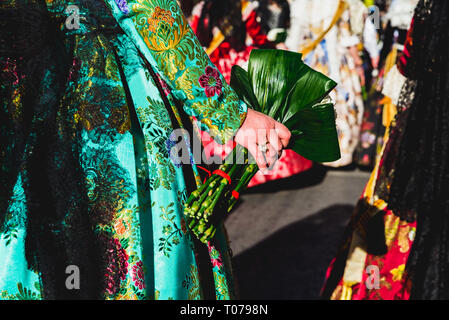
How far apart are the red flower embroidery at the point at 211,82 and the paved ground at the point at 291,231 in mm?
1282

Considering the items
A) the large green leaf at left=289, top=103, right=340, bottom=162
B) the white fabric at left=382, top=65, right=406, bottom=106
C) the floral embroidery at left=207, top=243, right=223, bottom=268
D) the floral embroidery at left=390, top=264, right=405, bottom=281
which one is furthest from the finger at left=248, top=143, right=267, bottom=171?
the white fabric at left=382, top=65, right=406, bottom=106

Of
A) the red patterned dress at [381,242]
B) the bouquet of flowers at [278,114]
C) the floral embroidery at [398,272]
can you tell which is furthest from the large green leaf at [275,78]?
the floral embroidery at [398,272]

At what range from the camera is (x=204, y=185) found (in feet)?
3.67

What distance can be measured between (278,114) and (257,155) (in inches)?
8.0

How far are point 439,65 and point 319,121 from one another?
547 millimetres

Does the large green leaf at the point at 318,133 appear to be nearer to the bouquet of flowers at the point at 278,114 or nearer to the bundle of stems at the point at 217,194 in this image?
the bouquet of flowers at the point at 278,114

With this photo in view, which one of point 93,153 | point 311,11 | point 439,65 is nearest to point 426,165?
point 439,65

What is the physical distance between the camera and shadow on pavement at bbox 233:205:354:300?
2412 millimetres

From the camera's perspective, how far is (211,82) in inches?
42.1

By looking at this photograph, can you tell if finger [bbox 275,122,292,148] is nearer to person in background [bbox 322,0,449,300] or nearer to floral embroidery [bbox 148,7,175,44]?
floral embroidery [bbox 148,7,175,44]

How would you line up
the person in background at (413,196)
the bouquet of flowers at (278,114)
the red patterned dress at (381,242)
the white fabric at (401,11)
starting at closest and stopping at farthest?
the bouquet of flowers at (278,114) → the person in background at (413,196) → the red patterned dress at (381,242) → the white fabric at (401,11)

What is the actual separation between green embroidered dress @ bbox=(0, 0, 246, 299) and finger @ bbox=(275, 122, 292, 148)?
10 centimetres

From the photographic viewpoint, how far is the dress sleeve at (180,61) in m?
1.03

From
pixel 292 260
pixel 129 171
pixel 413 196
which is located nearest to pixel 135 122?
pixel 129 171
